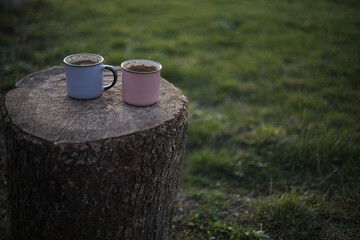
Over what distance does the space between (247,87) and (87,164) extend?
286 centimetres

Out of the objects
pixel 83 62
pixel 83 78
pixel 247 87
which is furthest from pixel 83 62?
pixel 247 87

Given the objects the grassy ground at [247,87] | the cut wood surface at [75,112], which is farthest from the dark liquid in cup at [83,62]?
the grassy ground at [247,87]

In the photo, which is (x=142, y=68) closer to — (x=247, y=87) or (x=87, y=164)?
(x=87, y=164)

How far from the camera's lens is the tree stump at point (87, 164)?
A: 57.4 inches

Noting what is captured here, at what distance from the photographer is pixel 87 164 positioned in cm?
145

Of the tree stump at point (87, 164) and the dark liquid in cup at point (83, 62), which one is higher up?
the dark liquid in cup at point (83, 62)

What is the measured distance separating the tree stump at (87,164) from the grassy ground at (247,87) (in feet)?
2.36

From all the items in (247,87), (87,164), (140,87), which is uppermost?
(140,87)

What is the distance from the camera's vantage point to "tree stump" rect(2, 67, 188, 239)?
4.78ft

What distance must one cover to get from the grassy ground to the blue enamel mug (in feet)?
3.89

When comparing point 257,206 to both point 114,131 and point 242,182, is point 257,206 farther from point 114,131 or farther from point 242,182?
point 114,131

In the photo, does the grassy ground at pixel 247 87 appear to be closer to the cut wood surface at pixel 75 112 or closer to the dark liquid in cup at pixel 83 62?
the cut wood surface at pixel 75 112

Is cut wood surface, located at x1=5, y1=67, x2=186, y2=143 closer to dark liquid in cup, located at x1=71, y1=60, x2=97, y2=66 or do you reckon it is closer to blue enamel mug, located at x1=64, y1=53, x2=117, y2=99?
blue enamel mug, located at x1=64, y1=53, x2=117, y2=99

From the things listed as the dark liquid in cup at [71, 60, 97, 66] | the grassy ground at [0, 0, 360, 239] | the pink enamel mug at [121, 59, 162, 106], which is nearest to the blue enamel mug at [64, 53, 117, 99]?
the dark liquid in cup at [71, 60, 97, 66]
